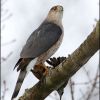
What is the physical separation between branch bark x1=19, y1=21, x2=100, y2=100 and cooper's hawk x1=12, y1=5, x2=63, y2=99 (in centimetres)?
29

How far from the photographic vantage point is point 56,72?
2.41 metres

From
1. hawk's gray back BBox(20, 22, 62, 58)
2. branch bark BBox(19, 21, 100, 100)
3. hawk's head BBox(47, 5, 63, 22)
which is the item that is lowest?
hawk's head BBox(47, 5, 63, 22)

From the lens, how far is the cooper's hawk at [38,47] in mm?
2996

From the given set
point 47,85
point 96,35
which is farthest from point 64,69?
point 96,35

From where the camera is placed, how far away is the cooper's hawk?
300 centimetres

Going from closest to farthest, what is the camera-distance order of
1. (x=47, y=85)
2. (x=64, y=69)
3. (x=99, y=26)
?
1. (x=99, y=26)
2. (x=64, y=69)
3. (x=47, y=85)

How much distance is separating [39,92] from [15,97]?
11.7 inches

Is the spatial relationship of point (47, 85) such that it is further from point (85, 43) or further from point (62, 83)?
point (85, 43)

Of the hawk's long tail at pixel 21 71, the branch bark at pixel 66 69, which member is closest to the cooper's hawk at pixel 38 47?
the hawk's long tail at pixel 21 71

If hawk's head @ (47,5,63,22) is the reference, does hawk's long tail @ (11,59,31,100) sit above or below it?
above

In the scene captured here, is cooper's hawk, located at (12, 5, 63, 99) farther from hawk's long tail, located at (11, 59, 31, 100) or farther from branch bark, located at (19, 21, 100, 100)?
branch bark, located at (19, 21, 100, 100)

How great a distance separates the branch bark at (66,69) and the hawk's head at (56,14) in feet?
5.56

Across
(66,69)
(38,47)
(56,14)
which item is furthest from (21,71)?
(56,14)

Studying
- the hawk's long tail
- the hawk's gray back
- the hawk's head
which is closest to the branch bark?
the hawk's long tail
